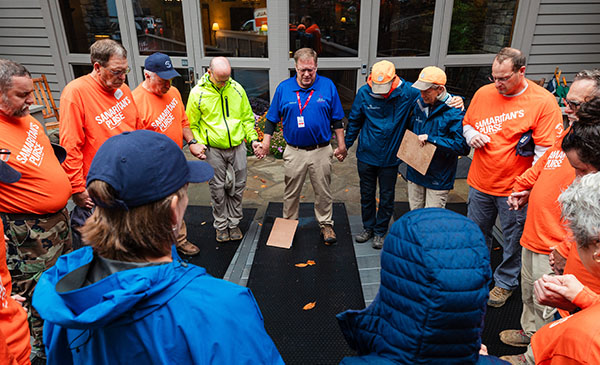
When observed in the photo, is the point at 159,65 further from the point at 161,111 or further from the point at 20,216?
the point at 20,216

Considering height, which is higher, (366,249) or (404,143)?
(404,143)

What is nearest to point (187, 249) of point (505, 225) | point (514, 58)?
point (505, 225)

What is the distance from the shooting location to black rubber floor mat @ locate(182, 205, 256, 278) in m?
3.73

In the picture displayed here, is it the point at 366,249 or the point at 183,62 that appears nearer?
the point at 366,249

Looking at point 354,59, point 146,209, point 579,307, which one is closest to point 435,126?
point 579,307

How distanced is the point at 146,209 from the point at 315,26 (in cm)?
632

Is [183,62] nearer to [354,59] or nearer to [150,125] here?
[354,59]

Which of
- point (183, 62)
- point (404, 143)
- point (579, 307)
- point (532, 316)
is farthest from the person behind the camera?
point (183, 62)

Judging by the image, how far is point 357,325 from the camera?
1296 millimetres

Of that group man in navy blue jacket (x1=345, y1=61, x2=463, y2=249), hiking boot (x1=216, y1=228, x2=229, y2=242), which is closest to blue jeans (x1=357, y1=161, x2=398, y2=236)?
man in navy blue jacket (x1=345, y1=61, x2=463, y2=249)

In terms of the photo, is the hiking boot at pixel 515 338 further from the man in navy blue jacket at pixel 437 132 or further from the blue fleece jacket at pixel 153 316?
the blue fleece jacket at pixel 153 316

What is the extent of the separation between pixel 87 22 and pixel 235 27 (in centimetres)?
278

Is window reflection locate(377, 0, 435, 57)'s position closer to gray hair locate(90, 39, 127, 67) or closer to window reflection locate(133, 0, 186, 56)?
window reflection locate(133, 0, 186, 56)

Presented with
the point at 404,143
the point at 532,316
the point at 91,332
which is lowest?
the point at 532,316
